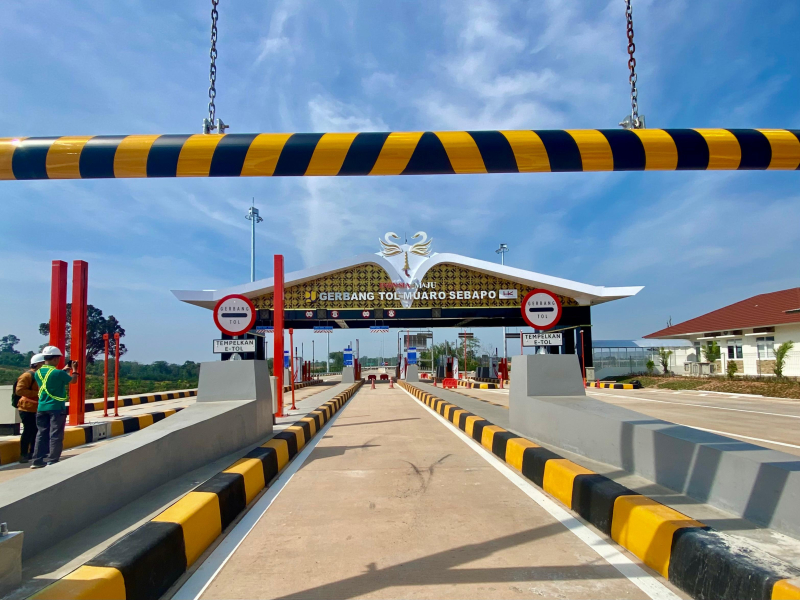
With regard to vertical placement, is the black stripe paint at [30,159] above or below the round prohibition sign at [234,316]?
above

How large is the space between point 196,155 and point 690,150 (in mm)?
3614

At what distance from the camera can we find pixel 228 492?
443cm

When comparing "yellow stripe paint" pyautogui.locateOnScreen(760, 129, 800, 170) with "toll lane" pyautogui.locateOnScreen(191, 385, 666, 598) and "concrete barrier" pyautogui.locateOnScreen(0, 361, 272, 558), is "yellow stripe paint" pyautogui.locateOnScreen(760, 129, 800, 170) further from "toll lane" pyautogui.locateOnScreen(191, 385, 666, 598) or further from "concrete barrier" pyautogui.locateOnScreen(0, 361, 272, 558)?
"concrete barrier" pyautogui.locateOnScreen(0, 361, 272, 558)

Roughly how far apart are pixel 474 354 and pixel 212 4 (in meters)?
70.7

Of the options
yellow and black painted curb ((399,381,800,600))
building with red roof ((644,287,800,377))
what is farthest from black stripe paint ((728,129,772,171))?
building with red roof ((644,287,800,377))

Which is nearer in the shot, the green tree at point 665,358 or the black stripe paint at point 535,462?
the black stripe paint at point 535,462

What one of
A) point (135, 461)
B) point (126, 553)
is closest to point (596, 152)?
point (126, 553)

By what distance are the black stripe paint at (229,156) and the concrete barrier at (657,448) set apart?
12.9 ft

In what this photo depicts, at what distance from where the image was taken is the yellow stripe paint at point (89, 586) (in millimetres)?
2404

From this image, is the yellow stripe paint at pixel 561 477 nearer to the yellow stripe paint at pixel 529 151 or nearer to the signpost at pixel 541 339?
the yellow stripe paint at pixel 529 151

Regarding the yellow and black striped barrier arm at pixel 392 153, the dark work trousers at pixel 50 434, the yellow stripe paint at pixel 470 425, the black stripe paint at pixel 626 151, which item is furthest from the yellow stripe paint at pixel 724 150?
the dark work trousers at pixel 50 434

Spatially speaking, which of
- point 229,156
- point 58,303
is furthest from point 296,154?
point 58,303

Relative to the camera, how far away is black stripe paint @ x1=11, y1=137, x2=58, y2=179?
13.0 feet

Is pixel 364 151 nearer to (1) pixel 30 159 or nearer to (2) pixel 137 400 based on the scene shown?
(1) pixel 30 159
